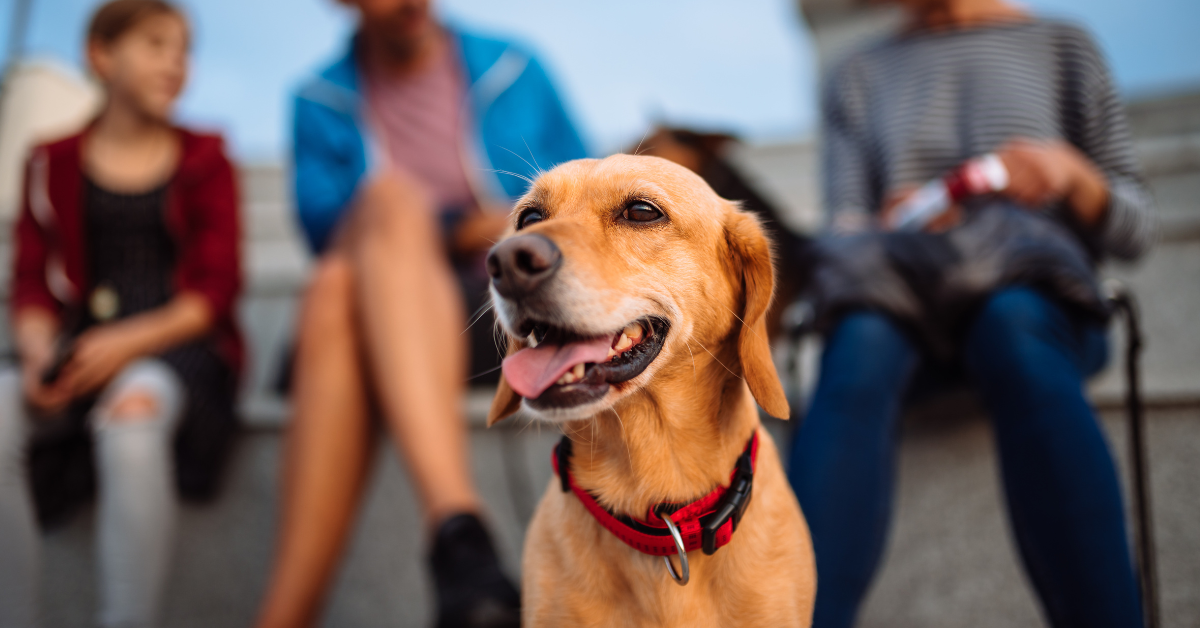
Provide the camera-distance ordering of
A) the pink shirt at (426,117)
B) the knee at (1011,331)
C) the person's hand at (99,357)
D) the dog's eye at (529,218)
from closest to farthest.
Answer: the dog's eye at (529,218) < the knee at (1011,331) < the person's hand at (99,357) < the pink shirt at (426,117)

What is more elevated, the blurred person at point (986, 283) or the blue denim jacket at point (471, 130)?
the blue denim jacket at point (471, 130)

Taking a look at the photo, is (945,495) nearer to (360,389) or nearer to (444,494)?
(444,494)

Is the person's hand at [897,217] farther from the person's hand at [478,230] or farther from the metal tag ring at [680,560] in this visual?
the person's hand at [478,230]

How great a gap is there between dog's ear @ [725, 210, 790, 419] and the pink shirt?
1481mm

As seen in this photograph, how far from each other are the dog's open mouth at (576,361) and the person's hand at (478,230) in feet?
3.69

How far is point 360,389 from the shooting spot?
1790 mm

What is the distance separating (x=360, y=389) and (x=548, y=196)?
1046mm

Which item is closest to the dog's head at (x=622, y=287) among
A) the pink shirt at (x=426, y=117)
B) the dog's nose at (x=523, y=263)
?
the dog's nose at (x=523, y=263)

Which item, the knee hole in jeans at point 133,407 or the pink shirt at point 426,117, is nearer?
the knee hole in jeans at point 133,407

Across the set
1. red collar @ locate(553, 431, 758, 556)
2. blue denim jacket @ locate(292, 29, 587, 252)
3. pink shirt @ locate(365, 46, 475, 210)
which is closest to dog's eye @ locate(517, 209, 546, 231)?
red collar @ locate(553, 431, 758, 556)

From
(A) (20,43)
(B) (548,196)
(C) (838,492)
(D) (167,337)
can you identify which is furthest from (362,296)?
(A) (20,43)

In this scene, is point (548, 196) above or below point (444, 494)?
above

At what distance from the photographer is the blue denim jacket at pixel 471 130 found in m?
1.98

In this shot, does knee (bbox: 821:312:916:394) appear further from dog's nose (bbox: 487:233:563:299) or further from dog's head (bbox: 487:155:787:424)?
dog's nose (bbox: 487:233:563:299)
